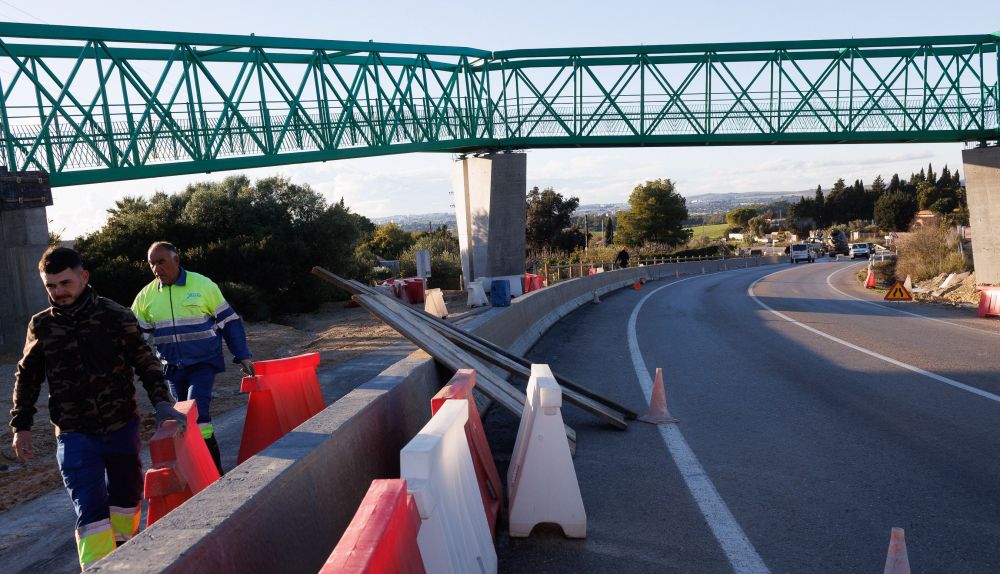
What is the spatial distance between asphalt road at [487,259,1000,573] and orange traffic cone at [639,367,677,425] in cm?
23

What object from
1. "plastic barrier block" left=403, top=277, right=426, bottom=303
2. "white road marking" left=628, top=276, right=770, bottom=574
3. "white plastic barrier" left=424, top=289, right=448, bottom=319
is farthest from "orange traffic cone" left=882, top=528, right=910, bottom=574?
"plastic barrier block" left=403, top=277, right=426, bottom=303

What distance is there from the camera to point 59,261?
15.7ft

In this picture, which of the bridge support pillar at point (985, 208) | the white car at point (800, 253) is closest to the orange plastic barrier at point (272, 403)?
the bridge support pillar at point (985, 208)

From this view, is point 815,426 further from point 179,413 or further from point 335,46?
point 335,46

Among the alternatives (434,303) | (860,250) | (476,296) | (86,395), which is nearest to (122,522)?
(86,395)

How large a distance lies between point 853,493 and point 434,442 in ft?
13.4

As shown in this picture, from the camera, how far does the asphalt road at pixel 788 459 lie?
221 inches

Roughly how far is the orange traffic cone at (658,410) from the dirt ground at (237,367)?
17.9 ft

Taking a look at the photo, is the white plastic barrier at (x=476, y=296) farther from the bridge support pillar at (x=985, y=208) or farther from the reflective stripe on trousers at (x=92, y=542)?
the reflective stripe on trousers at (x=92, y=542)

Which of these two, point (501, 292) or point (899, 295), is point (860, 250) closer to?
point (899, 295)

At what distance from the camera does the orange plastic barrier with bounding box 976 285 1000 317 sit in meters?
20.6

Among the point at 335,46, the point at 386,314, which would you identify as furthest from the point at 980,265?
the point at 386,314

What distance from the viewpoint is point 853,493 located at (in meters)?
6.75

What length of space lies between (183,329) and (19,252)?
53.7 ft
